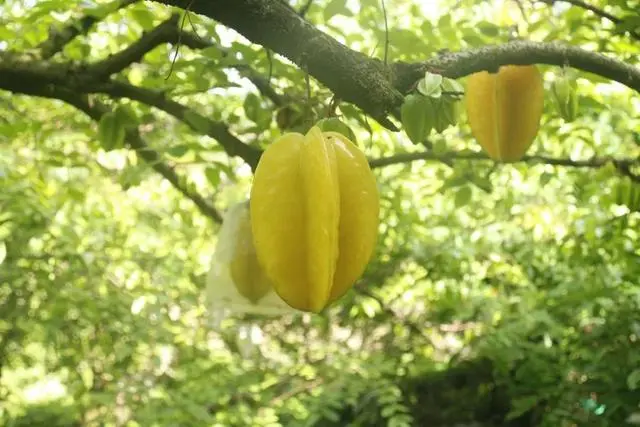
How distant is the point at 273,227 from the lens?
80cm

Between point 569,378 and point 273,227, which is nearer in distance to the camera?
point 273,227

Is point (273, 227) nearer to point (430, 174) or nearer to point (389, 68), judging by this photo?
point (389, 68)

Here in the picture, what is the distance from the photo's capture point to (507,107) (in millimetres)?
1411

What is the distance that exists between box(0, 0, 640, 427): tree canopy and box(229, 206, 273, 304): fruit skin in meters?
0.33

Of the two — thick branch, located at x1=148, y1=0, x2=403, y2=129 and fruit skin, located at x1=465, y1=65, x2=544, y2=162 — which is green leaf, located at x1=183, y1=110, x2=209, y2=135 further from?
thick branch, located at x1=148, y1=0, x2=403, y2=129

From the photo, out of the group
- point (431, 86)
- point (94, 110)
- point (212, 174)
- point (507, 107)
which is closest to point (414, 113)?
point (431, 86)

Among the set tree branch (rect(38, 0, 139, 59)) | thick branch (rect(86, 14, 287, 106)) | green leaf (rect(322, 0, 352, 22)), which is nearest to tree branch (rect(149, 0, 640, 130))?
green leaf (rect(322, 0, 352, 22))

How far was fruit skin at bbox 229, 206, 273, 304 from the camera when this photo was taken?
1.40m

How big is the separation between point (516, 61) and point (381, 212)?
67.7 inches

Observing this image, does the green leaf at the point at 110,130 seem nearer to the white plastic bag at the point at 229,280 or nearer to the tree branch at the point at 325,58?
the white plastic bag at the point at 229,280

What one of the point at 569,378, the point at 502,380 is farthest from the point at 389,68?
the point at 502,380

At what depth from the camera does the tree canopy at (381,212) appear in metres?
1.58

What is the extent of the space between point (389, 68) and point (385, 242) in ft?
7.57

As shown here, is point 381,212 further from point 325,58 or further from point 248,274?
point 325,58
